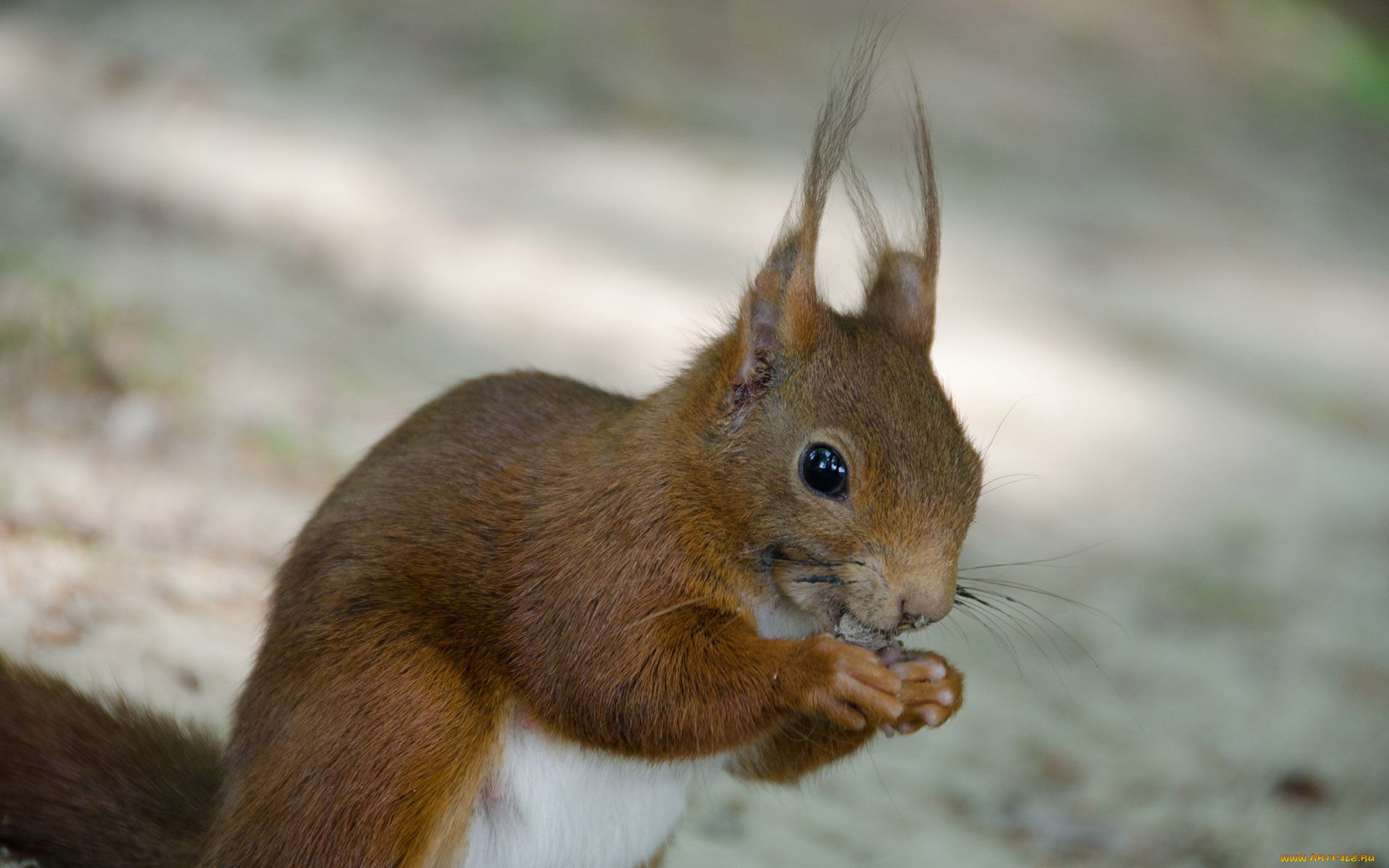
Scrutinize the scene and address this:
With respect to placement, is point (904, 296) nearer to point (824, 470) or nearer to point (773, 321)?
point (773, 321)

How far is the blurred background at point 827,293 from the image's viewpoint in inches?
135

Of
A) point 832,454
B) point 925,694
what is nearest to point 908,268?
point 832,454

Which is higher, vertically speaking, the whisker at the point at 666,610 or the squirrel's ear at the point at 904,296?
the squirrel's ear at the point at 904,296

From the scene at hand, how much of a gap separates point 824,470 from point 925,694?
1.18ft

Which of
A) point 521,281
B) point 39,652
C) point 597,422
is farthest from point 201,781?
point 521,281

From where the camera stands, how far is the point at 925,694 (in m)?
1.98

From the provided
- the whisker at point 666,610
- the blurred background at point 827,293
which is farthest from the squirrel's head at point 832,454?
the blurred background at point 827,293

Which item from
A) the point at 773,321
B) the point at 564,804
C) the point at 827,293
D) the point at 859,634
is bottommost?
the point at 564,804

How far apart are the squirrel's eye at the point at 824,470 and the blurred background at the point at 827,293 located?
471 mm

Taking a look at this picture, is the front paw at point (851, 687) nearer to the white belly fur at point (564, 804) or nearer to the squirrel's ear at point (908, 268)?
the white belly fur at point (564, 804)

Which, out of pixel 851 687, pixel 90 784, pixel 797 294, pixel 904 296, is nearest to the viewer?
pixel 851 687

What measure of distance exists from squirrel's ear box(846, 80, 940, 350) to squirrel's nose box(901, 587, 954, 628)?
0.58 meters

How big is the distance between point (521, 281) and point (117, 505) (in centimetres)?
211

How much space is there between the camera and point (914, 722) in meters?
2.00
